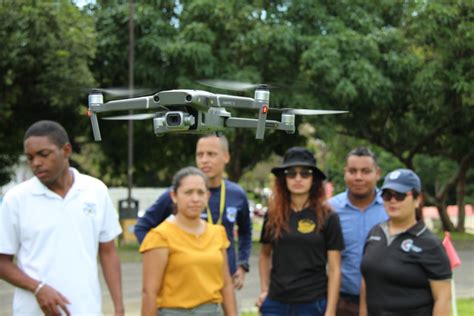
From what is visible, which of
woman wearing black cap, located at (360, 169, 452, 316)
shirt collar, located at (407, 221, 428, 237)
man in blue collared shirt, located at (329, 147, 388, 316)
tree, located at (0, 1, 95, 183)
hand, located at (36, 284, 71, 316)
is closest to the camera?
hand, located at (36, 284, 71, 316)

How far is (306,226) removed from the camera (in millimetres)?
5367

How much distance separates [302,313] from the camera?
17.3 ft

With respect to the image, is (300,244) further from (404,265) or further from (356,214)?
(404,265)

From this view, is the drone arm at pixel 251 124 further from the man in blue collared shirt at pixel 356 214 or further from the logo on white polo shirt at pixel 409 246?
the man in blue collared shirt at pixel 356 214

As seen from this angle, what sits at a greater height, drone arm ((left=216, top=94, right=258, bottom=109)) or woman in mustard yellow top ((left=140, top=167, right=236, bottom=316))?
drone arm ((left=216, top=94, right=258, bottom=109))

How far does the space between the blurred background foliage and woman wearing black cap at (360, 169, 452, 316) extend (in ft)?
24.7

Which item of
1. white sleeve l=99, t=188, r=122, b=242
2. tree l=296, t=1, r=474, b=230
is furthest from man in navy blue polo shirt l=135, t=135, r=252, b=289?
tree l=296, t=1, r=474, b=230

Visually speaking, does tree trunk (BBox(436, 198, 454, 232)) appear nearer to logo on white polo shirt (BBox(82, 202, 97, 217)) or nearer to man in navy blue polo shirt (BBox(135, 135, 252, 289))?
man in navy blue polo shirt (BBox(135, 135, 252, 289))

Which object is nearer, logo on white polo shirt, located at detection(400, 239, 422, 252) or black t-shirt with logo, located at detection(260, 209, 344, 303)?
logo on white polo shirt, located at detection(400, 239, 422, 252)

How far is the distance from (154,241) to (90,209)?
1.91 feet

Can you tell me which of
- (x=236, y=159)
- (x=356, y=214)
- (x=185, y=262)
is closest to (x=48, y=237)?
(x=185, y=262)

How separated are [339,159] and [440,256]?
2724 centimetres

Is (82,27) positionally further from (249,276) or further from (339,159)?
(339,159)

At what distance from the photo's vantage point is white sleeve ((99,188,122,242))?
472 cm
